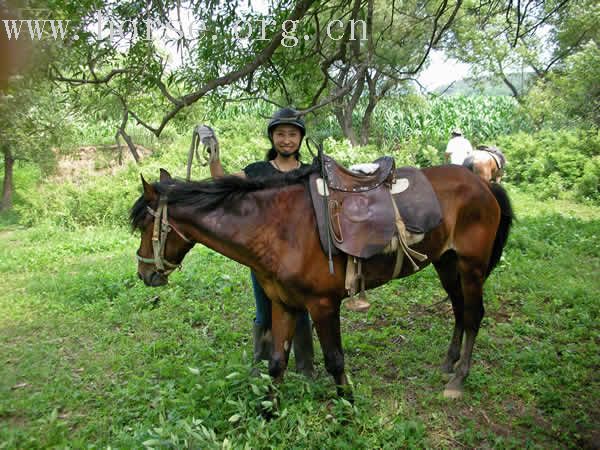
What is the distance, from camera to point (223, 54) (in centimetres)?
382

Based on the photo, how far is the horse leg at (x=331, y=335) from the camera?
9.99 ft

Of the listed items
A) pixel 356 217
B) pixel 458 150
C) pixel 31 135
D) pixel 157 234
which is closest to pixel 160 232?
pixel 157 234

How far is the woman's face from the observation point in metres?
3.31

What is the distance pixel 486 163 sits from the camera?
7.49 meters

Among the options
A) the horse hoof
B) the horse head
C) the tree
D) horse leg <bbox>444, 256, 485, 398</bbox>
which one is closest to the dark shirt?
the horse head

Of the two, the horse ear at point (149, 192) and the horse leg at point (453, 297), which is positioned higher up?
the horse ear at point (149, 192)

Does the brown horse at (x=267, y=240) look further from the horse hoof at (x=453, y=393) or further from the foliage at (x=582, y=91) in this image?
the foliage at (x=582, y=91)

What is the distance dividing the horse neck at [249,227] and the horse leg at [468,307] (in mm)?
1405

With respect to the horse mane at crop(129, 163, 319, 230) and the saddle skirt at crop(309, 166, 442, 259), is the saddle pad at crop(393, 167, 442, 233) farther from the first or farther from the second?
the horse mane at crop(129, 163, 319, 230)

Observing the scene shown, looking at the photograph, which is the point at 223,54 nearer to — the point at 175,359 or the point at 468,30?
the point at 175,359

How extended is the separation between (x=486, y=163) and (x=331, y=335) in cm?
546

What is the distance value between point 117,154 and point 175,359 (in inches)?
622

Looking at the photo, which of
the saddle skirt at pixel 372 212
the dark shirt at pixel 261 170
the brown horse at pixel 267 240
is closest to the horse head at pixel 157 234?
the brown horse at pixel 267 240

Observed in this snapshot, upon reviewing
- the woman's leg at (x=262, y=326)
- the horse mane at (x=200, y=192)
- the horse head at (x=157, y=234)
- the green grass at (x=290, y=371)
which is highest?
the horse mane at (x=200, y=192)
